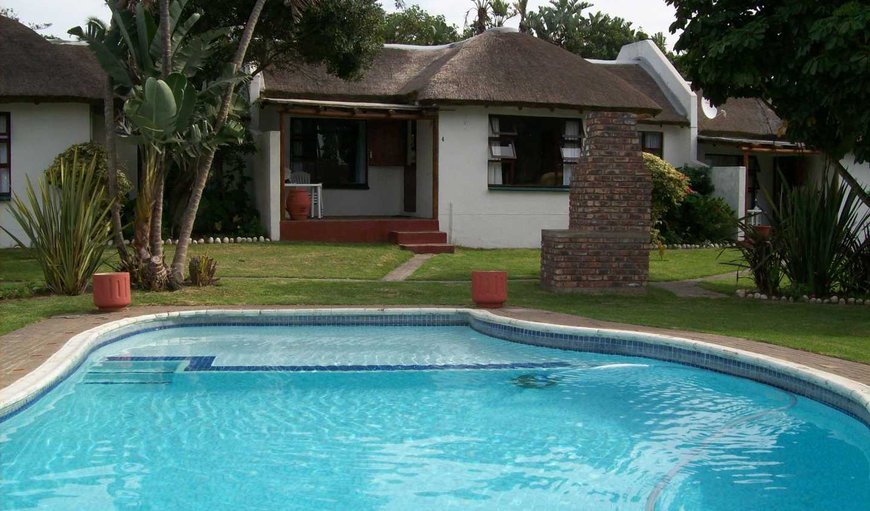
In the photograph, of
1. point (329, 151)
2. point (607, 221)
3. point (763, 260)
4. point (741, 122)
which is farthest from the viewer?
point (741, 122)

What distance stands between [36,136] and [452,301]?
1133 centimetres

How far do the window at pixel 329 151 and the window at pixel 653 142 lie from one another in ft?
26.1

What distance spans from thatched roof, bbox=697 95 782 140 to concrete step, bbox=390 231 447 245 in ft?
32.6

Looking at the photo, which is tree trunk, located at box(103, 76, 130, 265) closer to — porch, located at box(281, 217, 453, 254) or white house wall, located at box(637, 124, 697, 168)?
porch, located at box(281, 217, 453, 254)

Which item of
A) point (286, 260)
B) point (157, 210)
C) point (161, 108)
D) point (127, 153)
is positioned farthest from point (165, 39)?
point (127, 153)

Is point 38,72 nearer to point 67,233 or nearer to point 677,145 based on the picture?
point 67,233

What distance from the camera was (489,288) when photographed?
1164 centimetres

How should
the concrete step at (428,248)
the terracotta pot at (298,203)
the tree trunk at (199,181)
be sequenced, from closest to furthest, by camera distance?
the tree trunk at (199,181), the concrete step at (428,248), the terracotta pot at (298,203)

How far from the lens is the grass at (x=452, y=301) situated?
10062mm

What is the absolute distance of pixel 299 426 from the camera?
7.14 m

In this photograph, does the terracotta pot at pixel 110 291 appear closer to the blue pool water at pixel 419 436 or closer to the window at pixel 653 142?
the blue pool water at pixel 419 436

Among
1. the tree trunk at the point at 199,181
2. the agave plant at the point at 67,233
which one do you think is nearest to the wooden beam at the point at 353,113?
the tree trunk at the point at 199,181

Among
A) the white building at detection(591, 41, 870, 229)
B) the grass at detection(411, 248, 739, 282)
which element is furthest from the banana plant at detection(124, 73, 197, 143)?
the white building at detection(591, 41, 870, 229)

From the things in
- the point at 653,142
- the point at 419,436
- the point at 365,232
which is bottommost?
the point at 419,436
